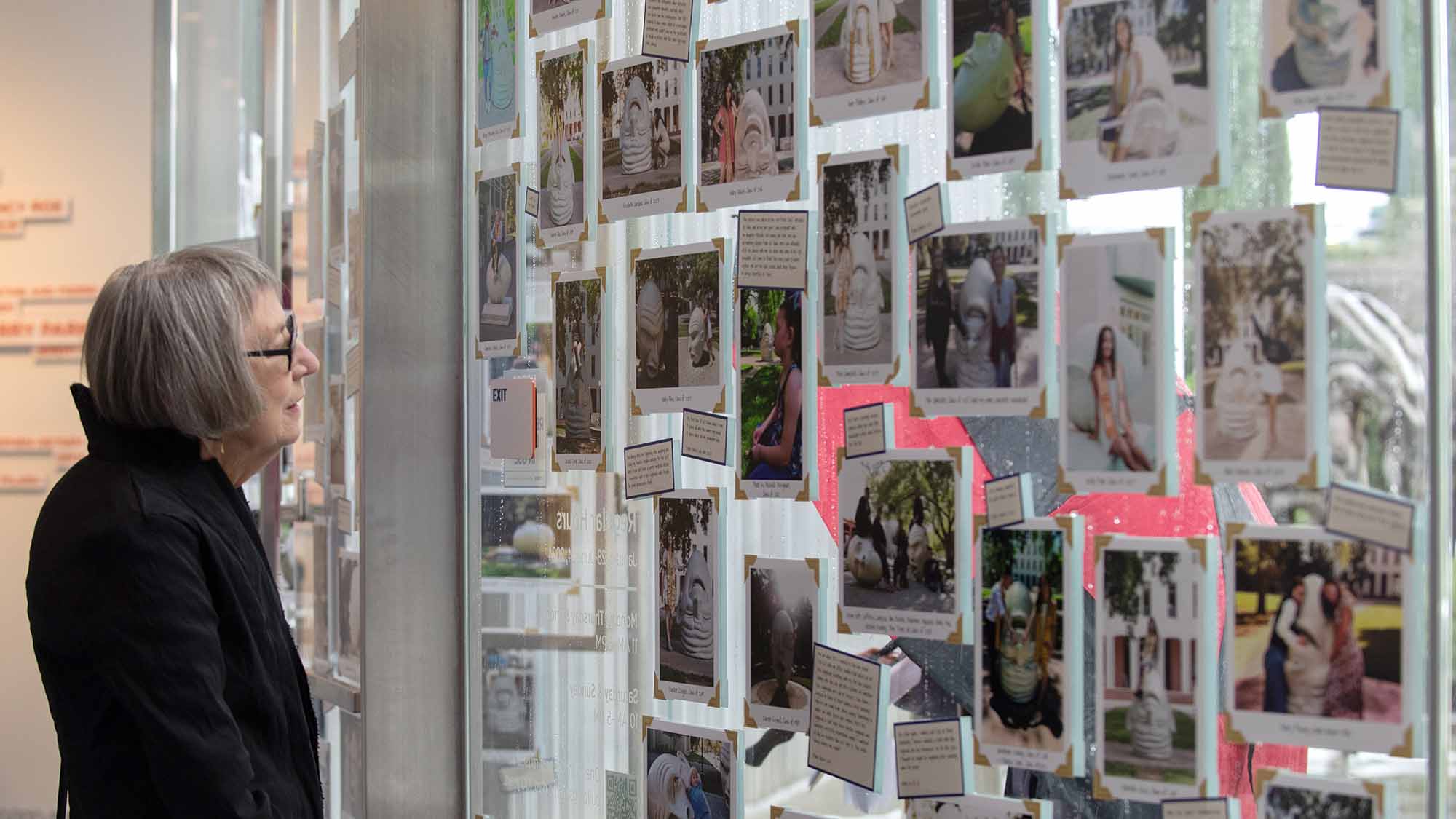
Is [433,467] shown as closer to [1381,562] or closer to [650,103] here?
[650,103]

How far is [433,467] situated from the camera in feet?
8.47

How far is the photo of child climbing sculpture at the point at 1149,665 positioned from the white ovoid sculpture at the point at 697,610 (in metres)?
0.64

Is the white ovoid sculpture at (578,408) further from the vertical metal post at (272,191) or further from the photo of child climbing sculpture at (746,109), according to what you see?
the vertical metal post at (272,191)

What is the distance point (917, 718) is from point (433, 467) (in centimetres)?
116

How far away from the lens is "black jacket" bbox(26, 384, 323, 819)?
163 cm

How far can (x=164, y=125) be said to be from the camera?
14.6ft

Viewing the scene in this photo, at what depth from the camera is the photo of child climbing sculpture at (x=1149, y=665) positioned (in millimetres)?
1603

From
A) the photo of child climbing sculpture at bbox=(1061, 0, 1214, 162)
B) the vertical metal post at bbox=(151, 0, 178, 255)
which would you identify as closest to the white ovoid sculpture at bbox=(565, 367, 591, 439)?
the photo of child climbing sculpture at bbox=(1061, 0, 1214, 162)

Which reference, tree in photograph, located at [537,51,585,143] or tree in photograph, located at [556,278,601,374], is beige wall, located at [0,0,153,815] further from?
tree in photograph, located at [556,278,601,374]
